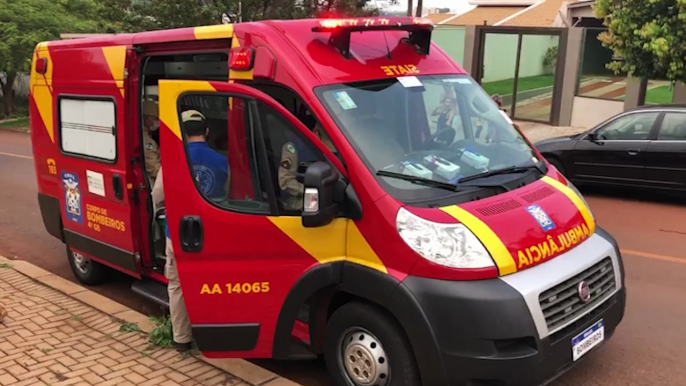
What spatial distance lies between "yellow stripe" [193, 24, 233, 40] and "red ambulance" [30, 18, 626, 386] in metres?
0.02

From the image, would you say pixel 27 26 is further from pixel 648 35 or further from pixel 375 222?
Answer: pixel 375 222

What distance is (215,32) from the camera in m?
4.31

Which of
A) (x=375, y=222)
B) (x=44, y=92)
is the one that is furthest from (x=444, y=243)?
(x=44, y=92)

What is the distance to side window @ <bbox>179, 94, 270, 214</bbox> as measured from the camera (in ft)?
12.8

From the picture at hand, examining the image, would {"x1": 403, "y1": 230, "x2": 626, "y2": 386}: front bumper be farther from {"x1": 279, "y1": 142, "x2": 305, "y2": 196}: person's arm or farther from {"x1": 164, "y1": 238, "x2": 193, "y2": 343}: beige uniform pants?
{"x1": 164, "y1": 238, "x2": 193, "y2": 343}: beige uniform pants

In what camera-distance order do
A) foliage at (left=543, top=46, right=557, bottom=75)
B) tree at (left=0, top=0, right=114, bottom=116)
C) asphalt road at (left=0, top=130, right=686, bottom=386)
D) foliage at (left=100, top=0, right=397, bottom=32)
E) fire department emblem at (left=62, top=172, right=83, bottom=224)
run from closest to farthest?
1. asphalt road at (left=0, top=130, right=686, bottom=386)
2. fire department emblem at (left=62, top=172, right=83, bottom=224)
3. foliage at (left=100, top=0, right=397, bottom=32)
4. foliage at (left=543, top=46, right=557, bottom=75)
5. tree at (left=0, top=0, right=114, bottom=116)

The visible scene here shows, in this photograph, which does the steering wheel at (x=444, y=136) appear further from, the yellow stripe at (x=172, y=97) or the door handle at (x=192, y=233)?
the door handle at (x=192, y=233)

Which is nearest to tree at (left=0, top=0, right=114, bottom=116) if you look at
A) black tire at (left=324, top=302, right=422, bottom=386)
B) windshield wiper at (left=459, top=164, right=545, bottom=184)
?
windshield wiper at (left=459, top=164, right=545, bottom=184)

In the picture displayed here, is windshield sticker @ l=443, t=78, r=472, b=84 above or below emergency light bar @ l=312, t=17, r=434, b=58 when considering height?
below

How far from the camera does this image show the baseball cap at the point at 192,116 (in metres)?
4.01

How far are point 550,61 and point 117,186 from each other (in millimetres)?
15210

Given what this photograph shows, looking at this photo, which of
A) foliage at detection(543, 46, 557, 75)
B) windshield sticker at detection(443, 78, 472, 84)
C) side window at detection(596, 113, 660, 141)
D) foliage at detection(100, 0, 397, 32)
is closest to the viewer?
windshield sticker at detection(443, 78, 472, 84)

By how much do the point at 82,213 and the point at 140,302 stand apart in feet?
3.33

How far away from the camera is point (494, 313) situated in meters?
3.19
